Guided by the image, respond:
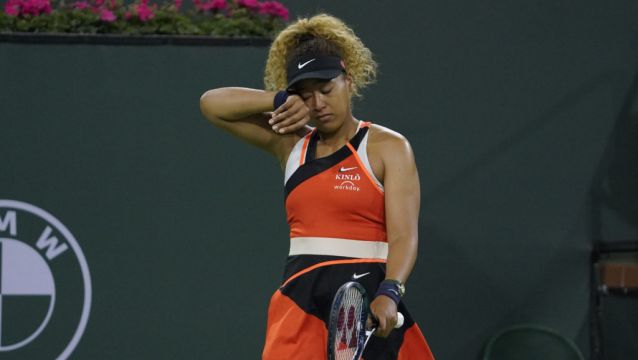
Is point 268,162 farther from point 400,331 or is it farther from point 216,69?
point 400,331

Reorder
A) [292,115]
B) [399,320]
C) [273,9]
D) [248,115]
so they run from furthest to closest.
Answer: [273,9]
[248,115]
[292,115]
[399,320]

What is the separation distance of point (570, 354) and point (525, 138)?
1.09 metres

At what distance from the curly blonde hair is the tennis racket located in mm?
821

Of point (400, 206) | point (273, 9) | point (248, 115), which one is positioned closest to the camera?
point (400, 206)

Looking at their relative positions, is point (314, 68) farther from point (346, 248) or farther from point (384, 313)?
point (384, 313)

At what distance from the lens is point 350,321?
3.16 meters

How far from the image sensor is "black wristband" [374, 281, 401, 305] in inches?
124

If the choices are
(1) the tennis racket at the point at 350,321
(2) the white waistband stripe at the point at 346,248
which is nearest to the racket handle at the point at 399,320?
(1) the tennis racket at the point at 350,321

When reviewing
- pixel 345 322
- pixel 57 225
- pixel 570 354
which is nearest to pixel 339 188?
pixel 345 322

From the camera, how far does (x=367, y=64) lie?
3715 millimetres

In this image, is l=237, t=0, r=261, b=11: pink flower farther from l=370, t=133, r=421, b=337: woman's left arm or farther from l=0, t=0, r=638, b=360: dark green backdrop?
l=370, t=133, r=421, b=337: woman's left arm

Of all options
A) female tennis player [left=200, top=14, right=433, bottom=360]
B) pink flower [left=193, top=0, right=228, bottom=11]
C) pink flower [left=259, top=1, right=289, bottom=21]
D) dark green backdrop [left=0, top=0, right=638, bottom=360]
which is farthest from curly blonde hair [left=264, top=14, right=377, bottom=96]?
pink flower [left=193, top=0, right=228, bottom=11]

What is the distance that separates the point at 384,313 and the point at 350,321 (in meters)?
0.12

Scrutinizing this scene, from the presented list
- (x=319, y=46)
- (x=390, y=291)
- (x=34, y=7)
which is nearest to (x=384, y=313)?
(x=390, y=291)
